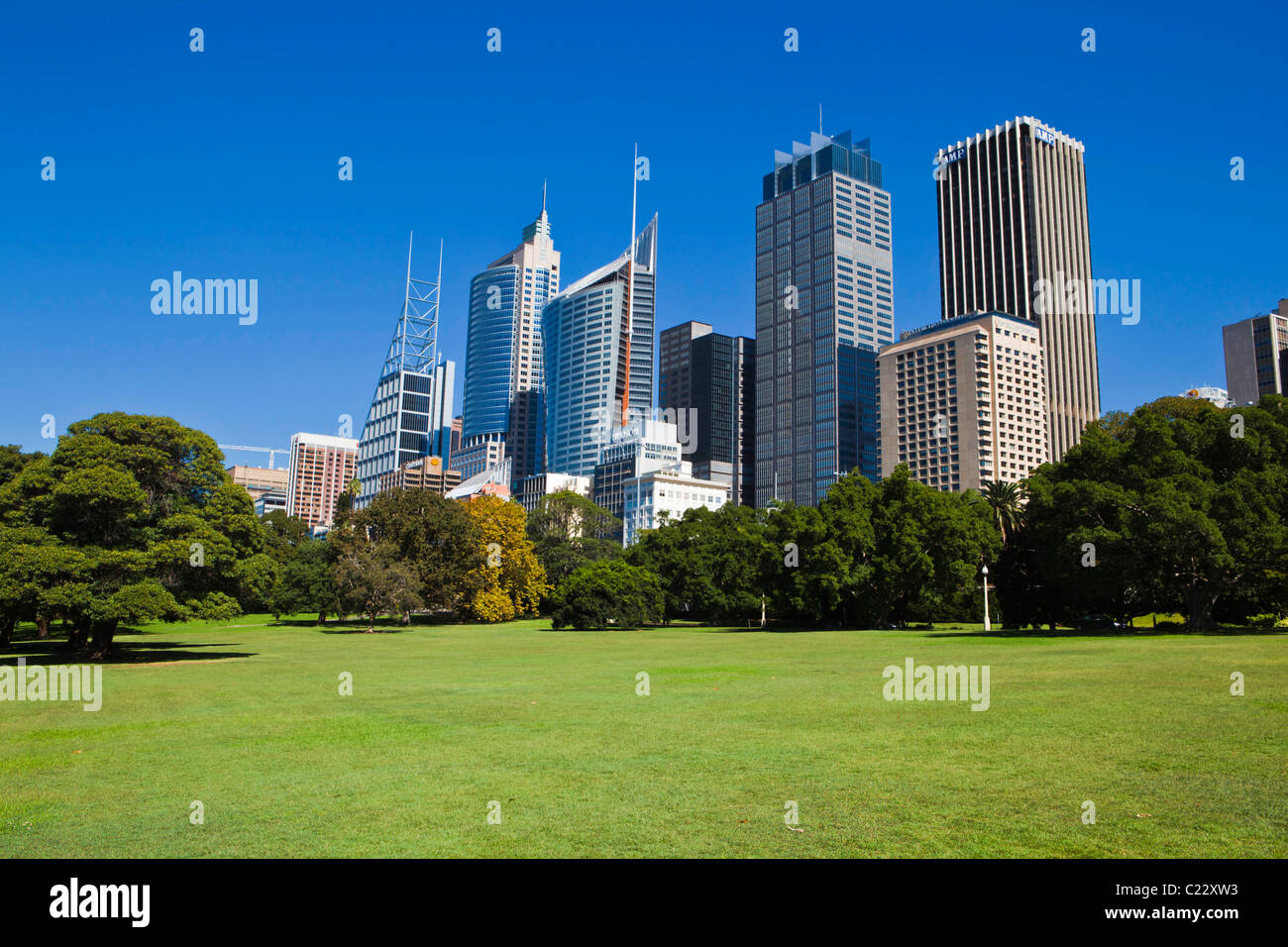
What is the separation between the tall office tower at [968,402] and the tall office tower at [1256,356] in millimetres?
37989

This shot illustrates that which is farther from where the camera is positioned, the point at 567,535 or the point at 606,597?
the point at 567,535

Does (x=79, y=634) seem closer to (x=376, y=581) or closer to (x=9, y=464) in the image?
(x=9, y=464)

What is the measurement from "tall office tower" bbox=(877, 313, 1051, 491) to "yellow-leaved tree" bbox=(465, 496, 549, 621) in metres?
117

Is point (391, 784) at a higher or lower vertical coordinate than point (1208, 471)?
lower

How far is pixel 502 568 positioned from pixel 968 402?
135 meters

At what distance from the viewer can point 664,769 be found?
1114 centimetres

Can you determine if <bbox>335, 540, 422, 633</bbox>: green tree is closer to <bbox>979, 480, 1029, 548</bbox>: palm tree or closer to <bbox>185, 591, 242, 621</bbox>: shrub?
<bbox>185, 591, 242, 621</bbox>: shrub

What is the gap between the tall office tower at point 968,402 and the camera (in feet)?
601

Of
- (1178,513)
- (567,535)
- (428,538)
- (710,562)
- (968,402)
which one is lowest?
(710,562)

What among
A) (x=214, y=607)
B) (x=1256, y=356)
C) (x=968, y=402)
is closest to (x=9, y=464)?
(x=214, y=607)
